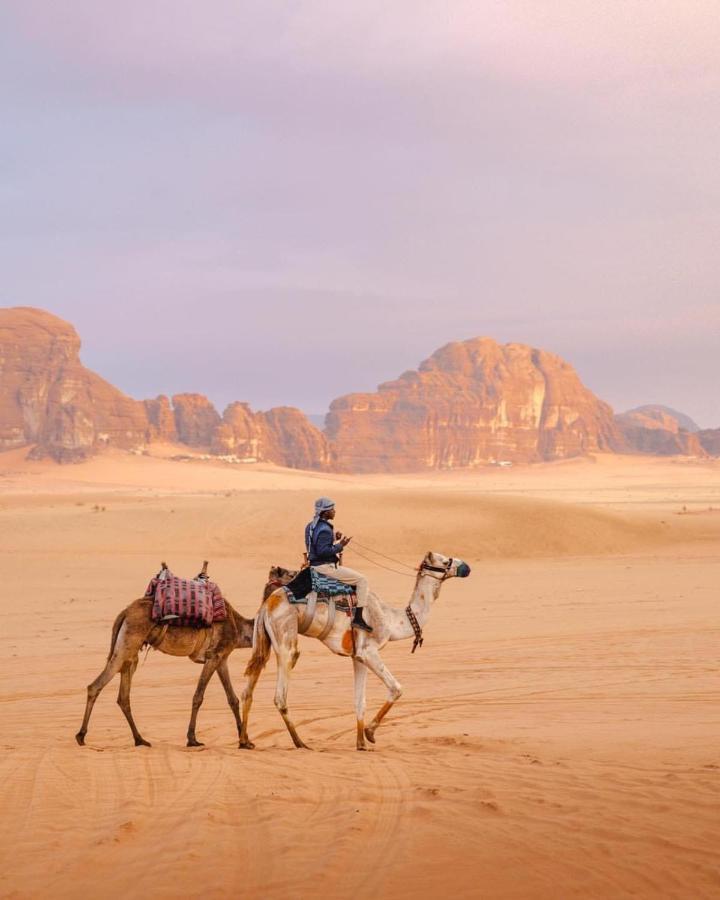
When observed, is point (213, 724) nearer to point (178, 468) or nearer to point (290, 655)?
point (290, 655)

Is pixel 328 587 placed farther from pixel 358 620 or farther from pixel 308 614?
pixel 358 620

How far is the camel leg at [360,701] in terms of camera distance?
9.78 metres

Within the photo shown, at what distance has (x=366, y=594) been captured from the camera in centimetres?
1045

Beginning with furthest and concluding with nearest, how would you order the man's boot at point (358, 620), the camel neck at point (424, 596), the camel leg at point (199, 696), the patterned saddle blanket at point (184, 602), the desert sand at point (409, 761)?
the camel neck at point (424, 596) < the man's boot at point (358, 620) < the patterned saddle blanket at point (184, 602) < the camel leg at point (199, 696) < the desert sand at point (409, 761)

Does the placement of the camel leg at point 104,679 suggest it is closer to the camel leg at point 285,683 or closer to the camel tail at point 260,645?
the camel tail at point 260,645

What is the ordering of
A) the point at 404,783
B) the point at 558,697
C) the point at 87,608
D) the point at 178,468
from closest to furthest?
the point at 404,783 < the point at 558,697 < the point at 87,608 < the point at 178,468

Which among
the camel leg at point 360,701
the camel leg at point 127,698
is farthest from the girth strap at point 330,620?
the camel leg at point 127,698

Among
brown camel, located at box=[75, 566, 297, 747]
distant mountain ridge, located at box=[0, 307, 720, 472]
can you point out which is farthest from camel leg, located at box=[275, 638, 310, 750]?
distant mountain ridge, located at box=[0, 307, 720, 472]

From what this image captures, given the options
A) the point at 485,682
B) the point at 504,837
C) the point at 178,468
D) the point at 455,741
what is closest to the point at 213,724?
the point at 455,741

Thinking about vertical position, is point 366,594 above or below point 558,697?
above

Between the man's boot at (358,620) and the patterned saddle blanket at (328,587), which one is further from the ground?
the patterned saddle blanket at (328,587)

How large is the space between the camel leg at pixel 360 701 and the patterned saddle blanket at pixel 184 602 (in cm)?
147

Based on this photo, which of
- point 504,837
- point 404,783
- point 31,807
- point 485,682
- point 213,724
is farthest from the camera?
point 485,682

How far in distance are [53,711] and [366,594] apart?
4.21 meters
